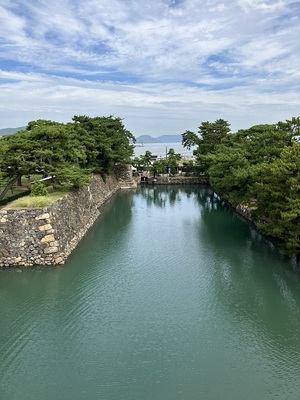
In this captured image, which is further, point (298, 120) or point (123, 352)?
point (298, 120)

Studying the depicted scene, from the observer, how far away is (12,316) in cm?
962

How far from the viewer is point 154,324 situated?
9.11 metres

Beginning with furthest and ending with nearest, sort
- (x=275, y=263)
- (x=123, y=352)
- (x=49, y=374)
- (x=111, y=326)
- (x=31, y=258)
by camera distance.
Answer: (x=275, y=263) → (x=31, y=258) → (x=111, y=326) → (x=123, y=352) → (x=49, y=374)

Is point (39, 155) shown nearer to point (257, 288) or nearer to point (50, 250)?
point (50, 250)

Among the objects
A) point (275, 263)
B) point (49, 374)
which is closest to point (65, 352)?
point (49, 374)

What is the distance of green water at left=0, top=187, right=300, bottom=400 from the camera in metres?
7.01

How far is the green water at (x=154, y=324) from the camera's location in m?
7.01

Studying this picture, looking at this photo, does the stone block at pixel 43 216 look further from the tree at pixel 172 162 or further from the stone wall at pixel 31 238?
the tree at pixel 172 162

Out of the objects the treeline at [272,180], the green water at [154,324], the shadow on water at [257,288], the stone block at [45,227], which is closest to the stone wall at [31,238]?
the stone block at [45,227]

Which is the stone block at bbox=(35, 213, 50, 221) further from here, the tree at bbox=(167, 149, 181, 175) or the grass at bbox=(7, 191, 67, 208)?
the tree at bbox=(167, 149, 181, 175)

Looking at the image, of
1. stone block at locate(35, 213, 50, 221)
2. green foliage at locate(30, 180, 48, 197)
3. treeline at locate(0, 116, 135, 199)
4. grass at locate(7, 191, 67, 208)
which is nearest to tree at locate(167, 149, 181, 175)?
treeline at locate(0, 116, 135, 199)

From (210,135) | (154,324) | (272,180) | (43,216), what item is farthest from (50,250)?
(210,135)

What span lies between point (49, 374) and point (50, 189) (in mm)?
11591

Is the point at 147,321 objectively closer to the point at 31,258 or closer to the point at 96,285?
the point at 96,285
